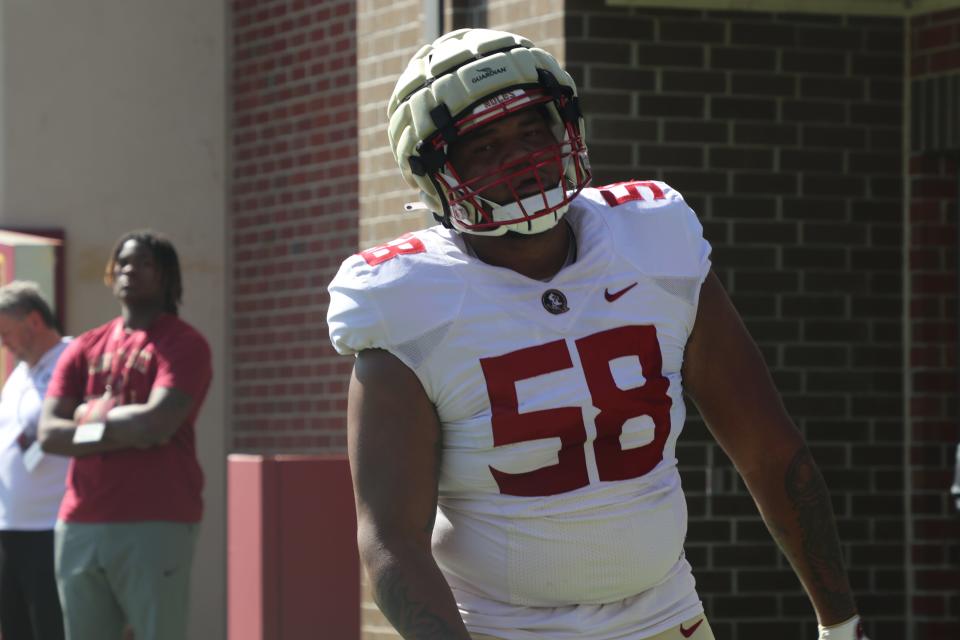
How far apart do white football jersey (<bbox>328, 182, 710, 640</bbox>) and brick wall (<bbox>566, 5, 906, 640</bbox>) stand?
3.77 metres

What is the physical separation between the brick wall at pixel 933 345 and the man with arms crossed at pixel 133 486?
9.08 ft

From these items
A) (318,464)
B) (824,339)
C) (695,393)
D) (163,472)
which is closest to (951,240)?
(824,339)

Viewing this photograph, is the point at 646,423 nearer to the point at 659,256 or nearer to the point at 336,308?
the point at 659,256

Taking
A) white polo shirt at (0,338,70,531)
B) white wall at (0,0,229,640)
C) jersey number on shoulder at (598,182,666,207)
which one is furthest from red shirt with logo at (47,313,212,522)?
jersey number on shoulder at (598,182,666,207)

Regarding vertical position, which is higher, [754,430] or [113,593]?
[754,430]

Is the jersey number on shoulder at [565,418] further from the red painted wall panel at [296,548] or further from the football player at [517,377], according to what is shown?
the red painted wall panel at [296,548]

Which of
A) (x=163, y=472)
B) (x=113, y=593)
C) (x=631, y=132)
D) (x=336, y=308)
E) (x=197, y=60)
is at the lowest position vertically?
(x=113, y=593)

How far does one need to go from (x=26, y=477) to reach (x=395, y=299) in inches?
195

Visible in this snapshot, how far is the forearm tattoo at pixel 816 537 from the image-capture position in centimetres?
323

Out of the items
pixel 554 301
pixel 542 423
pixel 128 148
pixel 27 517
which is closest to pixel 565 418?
pixel 542 423

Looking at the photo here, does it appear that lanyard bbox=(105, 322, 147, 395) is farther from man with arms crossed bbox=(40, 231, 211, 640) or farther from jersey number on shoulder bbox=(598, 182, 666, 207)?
jersey number on shoulder bbox=(598, 182, 666, 207)

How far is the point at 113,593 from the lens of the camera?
6691 millimetres

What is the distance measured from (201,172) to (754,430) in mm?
7564

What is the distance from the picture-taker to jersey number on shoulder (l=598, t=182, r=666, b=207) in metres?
3.27
